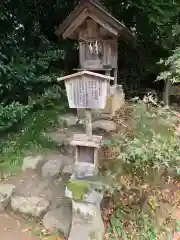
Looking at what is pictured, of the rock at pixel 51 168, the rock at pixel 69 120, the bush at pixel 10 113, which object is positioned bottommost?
the rock at pixel 51 168

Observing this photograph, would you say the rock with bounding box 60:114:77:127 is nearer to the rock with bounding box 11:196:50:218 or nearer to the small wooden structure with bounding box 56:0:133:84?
the small wooden structure with bounding box 56:0:133:84

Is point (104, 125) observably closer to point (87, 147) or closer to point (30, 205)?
point (87, 147)

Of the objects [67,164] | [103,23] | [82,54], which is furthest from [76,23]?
[67,164]

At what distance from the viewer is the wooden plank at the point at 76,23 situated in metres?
5.18

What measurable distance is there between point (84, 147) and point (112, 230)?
1.15 metres

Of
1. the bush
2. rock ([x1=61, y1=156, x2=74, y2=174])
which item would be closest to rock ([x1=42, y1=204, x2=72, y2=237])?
rock ([x1=61, y1=156, x2=74, y2=174])

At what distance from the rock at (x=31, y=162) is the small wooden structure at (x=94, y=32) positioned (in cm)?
213

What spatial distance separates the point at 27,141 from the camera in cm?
514

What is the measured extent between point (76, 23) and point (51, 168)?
279 centimetres

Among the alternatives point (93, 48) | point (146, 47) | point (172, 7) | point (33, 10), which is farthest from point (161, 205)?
point (33, 10)

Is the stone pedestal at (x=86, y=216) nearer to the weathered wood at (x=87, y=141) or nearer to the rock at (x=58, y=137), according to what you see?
the weathered wood at (x=87, y=141)

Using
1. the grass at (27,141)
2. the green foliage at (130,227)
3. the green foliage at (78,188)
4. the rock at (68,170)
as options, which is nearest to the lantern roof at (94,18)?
the grass at (27,141)

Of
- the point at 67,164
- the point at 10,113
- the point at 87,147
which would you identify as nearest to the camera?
the point at 87,147

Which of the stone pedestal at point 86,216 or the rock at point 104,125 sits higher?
the rock at point 104,125
